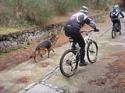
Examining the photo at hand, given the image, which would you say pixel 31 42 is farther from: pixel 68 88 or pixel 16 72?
pixel 68 88

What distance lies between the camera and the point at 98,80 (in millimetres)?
9656

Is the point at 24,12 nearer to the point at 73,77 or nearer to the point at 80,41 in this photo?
the point at 80,41

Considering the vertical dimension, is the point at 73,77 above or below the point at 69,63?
below

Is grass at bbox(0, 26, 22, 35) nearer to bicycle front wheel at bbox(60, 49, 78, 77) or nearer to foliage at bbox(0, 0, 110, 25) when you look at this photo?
foliage at bbox(0, 0, 110, 25)

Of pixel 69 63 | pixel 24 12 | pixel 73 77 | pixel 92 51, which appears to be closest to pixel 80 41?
pixel 69 63

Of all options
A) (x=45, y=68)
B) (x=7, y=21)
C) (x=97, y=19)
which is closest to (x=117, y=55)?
(x=45, y=68)

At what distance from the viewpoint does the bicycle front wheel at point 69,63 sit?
9714mm

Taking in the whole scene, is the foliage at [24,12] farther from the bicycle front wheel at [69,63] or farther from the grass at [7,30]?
the bicycle front wheel at [69,63]

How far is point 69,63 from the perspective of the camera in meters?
9.91

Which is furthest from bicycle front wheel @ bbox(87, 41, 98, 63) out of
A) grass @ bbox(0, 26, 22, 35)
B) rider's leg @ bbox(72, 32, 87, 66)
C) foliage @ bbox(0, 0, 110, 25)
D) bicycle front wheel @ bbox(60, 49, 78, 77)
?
foliage @ bbox(0, 0, 110, 25)

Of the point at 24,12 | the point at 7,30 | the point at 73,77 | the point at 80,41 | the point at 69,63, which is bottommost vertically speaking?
the point at 73,77

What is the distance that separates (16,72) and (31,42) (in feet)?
20.8

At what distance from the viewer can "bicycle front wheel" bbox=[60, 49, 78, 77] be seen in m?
9.71

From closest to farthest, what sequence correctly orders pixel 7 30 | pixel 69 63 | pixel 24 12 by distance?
pixel 69 63 < pixel 7 30 < pixel 24 12
